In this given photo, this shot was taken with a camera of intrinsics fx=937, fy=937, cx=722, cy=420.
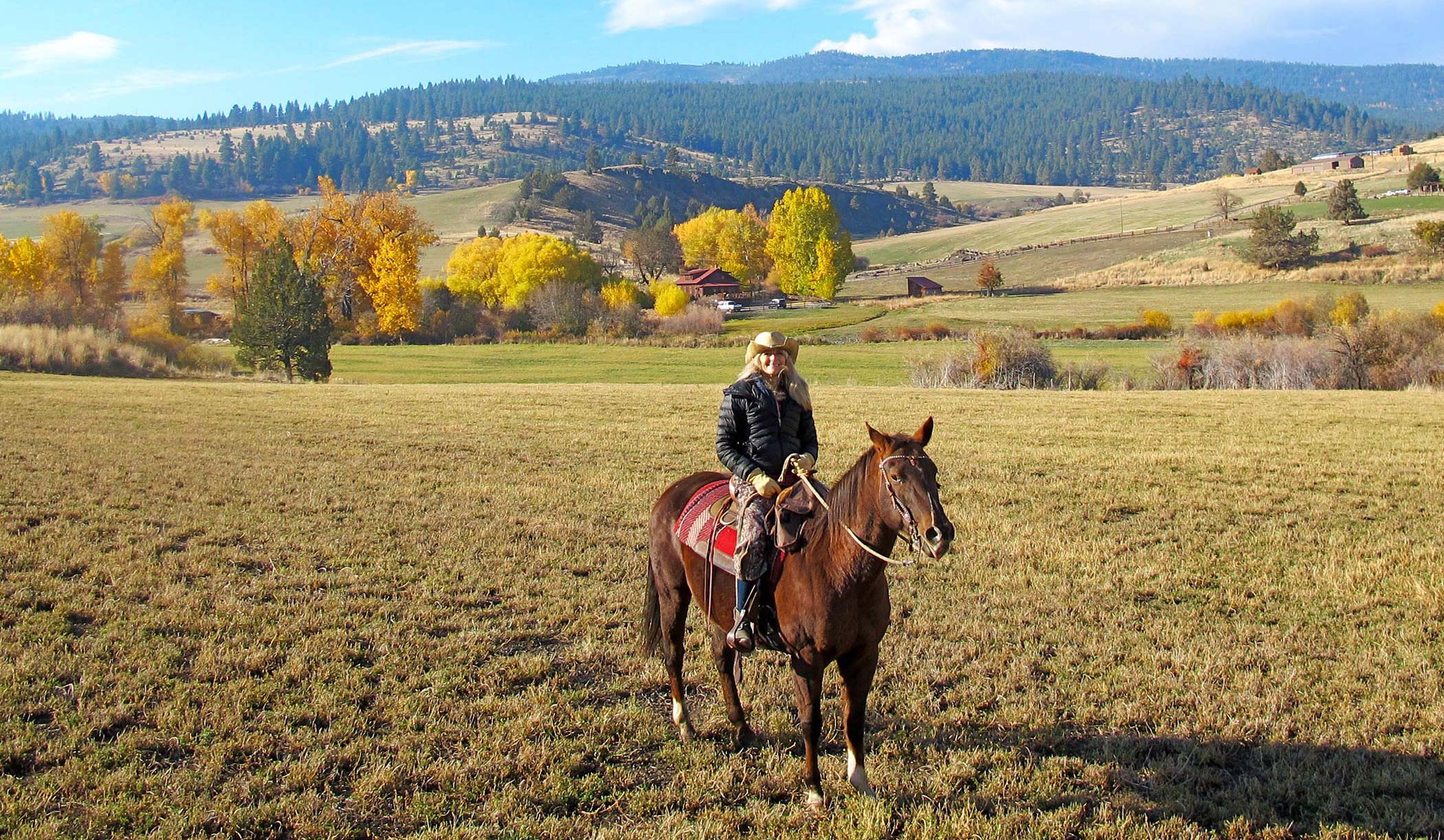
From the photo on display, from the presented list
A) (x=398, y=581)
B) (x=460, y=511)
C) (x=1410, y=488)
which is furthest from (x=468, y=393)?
(x=1410, y=488)

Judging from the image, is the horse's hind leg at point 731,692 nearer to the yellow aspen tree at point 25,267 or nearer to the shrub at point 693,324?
the shrub at point 693,324

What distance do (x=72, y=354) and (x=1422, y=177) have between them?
136m

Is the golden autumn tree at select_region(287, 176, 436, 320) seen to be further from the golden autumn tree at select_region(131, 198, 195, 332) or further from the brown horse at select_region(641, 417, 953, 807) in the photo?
the brown horse at select_region(641, 417, 953, 807)

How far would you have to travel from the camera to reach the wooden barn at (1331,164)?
15925cm

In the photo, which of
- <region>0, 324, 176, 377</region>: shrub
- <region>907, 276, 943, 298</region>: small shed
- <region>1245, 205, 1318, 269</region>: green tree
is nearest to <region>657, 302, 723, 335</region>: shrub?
<region>907, 276, 943, 298</region>: small shed

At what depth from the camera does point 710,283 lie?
106562 mm

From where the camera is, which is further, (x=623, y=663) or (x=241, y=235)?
(x=241, y=235)

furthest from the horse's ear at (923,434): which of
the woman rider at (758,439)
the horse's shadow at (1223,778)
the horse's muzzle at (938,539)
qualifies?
the horse's shadow at (1223,778)

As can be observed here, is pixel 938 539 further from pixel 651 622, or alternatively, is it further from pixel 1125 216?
pixel 1125 216

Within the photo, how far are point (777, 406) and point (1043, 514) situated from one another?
8893mm

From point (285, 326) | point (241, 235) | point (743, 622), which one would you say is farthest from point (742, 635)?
point (241, 235)

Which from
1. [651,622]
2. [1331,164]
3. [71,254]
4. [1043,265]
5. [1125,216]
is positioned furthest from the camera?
[1331,164]

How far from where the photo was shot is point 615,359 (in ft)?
181

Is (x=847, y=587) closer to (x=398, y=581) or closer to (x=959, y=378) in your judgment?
(x=398, y=581)
